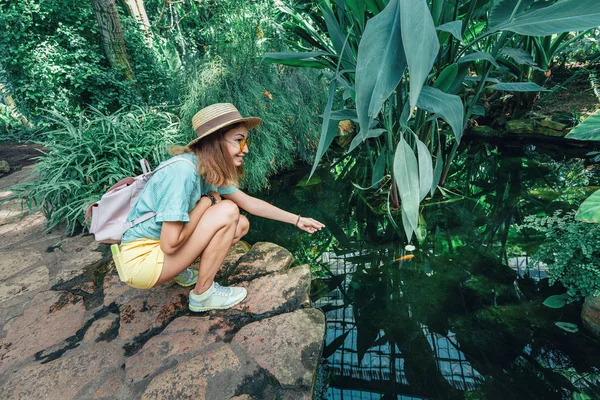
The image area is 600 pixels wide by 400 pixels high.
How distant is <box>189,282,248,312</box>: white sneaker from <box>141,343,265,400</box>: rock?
23 centimetres

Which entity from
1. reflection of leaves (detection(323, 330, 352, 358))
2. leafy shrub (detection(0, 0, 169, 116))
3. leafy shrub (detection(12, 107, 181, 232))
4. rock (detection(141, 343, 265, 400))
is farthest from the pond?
leafy shrub (detection(0, 0, 169, 116))

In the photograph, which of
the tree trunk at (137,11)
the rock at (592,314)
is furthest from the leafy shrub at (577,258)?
the tree trunk at (137,11)

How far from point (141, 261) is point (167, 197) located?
350 millimetres

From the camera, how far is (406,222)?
1563mm

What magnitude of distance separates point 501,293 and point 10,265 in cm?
297

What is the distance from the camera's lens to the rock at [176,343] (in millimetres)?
1274

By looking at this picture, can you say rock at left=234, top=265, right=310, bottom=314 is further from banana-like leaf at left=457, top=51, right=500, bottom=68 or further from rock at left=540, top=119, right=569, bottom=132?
rock at left=540, top=119, right=569, bottom=132

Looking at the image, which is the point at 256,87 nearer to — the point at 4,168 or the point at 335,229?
the point at 335,229

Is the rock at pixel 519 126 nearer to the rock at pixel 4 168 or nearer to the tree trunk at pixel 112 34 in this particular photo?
the tree trunk at pixel 112 34

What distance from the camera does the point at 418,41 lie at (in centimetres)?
100

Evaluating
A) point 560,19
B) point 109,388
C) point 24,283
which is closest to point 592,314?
point 560,19

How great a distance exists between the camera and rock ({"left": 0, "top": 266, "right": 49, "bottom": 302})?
180 centimetres

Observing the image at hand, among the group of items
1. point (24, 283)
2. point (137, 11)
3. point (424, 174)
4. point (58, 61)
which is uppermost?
point (137, 11)

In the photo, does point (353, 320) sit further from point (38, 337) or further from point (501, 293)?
point (38, 337)
